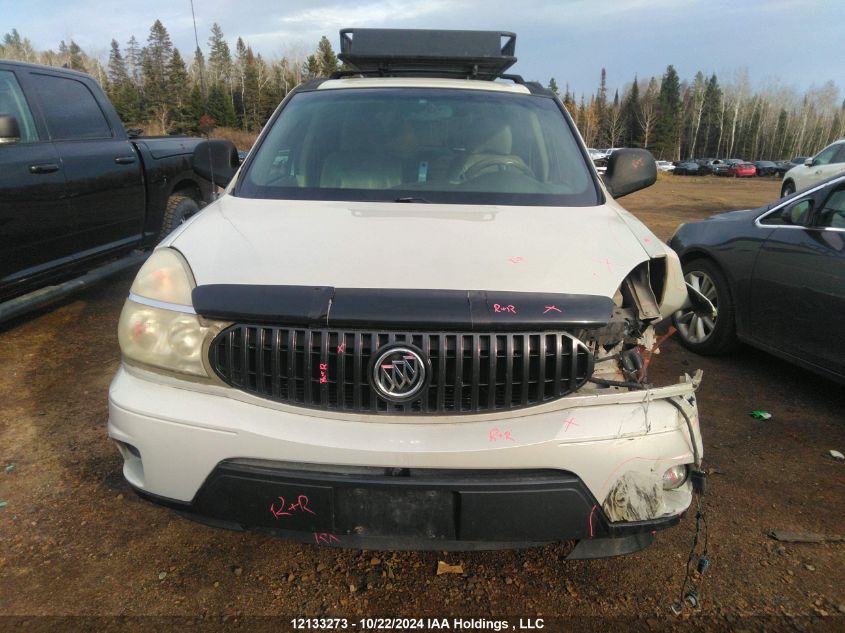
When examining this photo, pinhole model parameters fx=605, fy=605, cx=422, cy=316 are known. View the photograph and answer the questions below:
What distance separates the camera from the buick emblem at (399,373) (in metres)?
1.78

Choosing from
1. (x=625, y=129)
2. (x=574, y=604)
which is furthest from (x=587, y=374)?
(x=625, y=129)

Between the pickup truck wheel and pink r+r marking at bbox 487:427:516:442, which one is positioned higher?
pink r+r marking at bbox 487:427:516:442

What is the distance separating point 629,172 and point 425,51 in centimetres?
198

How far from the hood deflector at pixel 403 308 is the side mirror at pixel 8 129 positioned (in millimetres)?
3162

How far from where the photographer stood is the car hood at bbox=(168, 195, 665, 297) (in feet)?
6.40

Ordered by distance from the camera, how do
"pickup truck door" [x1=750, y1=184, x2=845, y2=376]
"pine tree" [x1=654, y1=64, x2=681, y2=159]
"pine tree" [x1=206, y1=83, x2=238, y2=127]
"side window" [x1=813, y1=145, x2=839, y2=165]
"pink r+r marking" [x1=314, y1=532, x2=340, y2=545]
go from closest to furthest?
"pink r+r marking" [x1=314, y1=532, x2=340, y2=545]
"pickup truck door" [x1=750, y1=184, x2=845, y2=376]
"side window" [x1=813, y1=145, x2=839, y2=165]
"pine tree" [x1=206, y1=83, x2=238, y2=127]
"pine tree" [x1=654, y1=64, x2=681, y2=159]

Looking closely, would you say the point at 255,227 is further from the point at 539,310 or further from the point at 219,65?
the point at 219,65

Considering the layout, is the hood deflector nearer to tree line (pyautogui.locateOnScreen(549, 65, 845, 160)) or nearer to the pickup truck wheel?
the pickup truck wheel

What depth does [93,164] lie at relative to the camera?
16.4 ft

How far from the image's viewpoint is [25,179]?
4.22 metres

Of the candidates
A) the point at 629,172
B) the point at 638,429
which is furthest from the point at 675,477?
the point at 629,172

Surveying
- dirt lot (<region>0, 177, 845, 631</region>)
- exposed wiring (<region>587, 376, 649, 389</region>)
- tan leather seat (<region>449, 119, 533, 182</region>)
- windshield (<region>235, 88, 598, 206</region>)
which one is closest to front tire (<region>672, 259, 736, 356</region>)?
dirt lot (<region>0, 177, 845, 631</region>)

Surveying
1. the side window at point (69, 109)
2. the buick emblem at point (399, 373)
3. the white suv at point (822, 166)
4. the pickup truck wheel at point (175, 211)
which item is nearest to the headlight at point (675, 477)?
the buick emblem at point (399, 373)

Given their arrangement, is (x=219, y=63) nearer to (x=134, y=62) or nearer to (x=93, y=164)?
(x=134, y=62)
